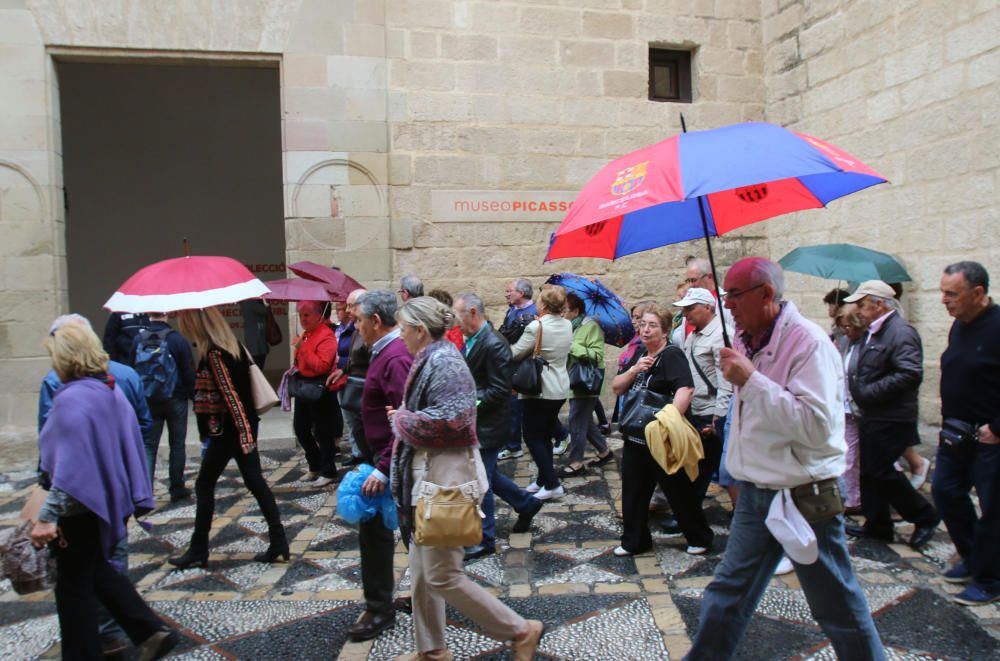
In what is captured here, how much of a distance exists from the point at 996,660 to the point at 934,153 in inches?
209

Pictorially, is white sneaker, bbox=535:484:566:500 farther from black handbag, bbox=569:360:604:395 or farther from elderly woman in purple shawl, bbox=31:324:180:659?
Answer: elderly woman in purple shawl, bbox=31:324:180:659

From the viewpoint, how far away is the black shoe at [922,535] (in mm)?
4785

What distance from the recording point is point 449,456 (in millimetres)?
3297

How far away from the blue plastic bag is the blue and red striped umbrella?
1413 mm

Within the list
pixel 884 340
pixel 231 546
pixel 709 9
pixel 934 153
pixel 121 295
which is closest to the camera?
pixel 121 295

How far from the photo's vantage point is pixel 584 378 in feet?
20.9

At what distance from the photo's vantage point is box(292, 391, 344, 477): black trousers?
266 inches

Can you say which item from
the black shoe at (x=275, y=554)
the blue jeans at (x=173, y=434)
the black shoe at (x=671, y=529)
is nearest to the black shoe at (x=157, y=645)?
the black shoe at (x=275, y=554)

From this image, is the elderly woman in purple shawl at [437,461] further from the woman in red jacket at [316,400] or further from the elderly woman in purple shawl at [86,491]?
the woman in red jacket at [316,400]

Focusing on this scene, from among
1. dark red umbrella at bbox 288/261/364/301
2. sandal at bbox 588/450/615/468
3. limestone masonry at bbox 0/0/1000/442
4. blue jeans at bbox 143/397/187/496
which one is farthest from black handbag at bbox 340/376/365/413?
limestone masonry at bbox 0/0/1000/442

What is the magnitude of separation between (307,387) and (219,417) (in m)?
1.94

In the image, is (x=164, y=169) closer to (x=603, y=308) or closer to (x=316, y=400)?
(x=316, y=400)

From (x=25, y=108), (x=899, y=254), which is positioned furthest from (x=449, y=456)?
(x=25, y=108)

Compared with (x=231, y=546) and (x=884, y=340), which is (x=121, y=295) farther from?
(x=884, y=340)
